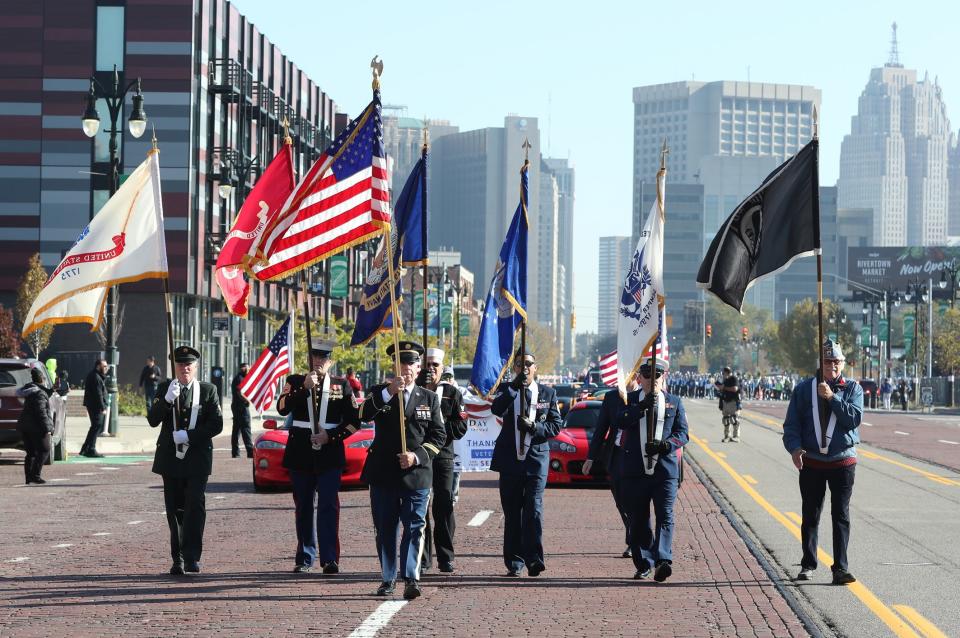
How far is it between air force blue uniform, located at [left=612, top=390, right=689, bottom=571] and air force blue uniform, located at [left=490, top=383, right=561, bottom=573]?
0.63 meters

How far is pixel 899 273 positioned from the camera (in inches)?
6668

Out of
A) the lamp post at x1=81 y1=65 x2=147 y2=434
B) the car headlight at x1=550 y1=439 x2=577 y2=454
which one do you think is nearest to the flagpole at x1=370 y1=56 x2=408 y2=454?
the car headlight at x1=550 y1=439 x2=577 y2=454

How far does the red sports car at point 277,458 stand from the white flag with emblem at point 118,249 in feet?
18.0

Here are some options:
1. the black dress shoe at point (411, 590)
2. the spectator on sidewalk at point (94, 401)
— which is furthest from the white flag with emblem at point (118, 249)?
the spectator on sidewalk at point (94, 401)

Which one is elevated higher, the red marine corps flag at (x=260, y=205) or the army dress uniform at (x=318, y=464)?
the red marine corps flag at (x=260, y=205)

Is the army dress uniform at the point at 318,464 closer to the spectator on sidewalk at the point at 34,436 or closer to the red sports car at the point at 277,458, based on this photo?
the red sports car at the point at 277,458

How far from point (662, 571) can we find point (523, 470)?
1.44 meters

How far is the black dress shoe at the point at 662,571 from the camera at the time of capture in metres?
12.4

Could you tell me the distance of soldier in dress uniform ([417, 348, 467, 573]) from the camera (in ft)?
40.9

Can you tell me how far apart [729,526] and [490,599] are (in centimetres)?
656

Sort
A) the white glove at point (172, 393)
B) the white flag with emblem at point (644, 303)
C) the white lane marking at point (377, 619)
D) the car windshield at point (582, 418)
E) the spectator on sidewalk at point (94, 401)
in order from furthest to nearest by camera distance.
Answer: the spectator on sidewalk at point (94, 401) < the car windshield at point (582, 418) < the white flag with emblem at point (644, 303) < the white glove at point (172, 393) < the white lane marking at point (377, 619)

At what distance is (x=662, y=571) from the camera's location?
12391mm

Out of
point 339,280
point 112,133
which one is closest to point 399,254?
point 112,133

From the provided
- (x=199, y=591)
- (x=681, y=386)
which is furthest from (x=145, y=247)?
(x=681, y=386)
